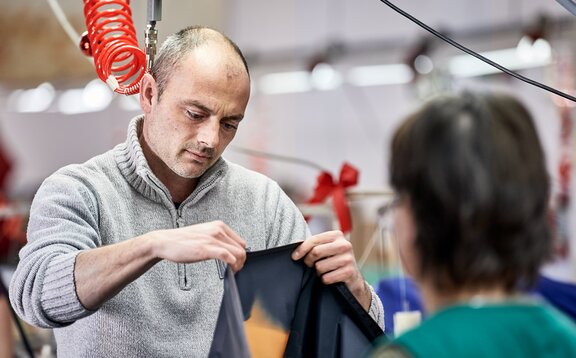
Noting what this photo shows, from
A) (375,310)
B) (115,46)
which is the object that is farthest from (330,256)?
(115,46)

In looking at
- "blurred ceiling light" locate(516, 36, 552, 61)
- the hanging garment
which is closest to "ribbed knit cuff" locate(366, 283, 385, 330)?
the hanging garment

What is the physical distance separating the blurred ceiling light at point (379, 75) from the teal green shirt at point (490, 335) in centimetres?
576

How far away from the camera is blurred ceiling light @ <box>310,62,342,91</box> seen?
6.85 metres

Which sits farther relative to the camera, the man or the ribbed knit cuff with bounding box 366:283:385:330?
the ribbed knit cuff with bounding box 366:283:385:330

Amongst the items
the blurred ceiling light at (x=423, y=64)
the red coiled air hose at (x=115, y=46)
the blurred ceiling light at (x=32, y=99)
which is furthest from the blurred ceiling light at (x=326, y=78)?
the red coiled air hose at (x=115, y=46)

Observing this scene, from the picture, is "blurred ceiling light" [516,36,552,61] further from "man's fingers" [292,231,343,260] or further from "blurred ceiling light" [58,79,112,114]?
"man's fingers" [292,231,343,260]

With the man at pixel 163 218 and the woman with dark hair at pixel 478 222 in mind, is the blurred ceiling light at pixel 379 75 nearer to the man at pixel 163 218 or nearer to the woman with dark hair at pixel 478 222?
the man at pixel 163 218

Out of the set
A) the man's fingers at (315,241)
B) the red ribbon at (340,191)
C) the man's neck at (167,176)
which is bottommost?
the red ribbon at (340,191)

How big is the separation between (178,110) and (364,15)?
5.15 m

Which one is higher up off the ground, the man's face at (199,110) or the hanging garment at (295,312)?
the man's face at (199,110)

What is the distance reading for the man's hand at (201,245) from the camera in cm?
131

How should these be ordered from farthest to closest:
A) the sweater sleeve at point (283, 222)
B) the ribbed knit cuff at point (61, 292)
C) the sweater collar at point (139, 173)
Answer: the sweater sleeve at point (283, 222), the sweater collar at point (139, 173), the ribbed knit cuff at point (61, 292)

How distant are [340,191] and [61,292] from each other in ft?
4.51

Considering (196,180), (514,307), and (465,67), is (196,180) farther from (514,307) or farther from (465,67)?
(465,67)
